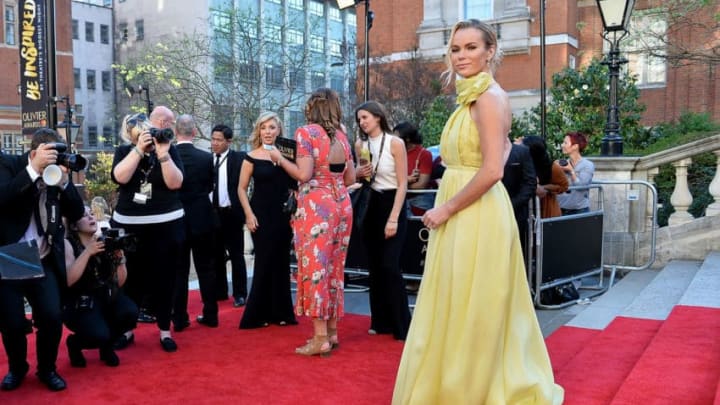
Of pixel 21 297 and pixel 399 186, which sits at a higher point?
pixel 399 186

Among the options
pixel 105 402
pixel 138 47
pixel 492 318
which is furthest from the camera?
pixel 138 47

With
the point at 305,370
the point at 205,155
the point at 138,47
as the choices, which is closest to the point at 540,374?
the point at 305,370

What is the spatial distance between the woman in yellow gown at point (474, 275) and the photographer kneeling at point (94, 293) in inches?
93.5

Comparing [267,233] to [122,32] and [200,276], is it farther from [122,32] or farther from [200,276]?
[122,32]

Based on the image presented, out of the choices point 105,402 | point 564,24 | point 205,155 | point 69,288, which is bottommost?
point 105,402

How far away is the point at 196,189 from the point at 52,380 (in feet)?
8.00

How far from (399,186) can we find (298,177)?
97cm

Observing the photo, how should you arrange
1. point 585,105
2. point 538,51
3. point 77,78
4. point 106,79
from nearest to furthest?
point 585,105 < point 538,51 < point 77,78 < point 106,79

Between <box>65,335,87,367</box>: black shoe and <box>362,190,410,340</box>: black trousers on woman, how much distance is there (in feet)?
7.78

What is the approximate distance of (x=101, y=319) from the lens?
4.62 meters

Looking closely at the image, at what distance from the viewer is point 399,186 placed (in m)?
5.41

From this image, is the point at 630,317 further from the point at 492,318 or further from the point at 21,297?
the point at 21,297

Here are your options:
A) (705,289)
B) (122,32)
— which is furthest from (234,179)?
(122,32)

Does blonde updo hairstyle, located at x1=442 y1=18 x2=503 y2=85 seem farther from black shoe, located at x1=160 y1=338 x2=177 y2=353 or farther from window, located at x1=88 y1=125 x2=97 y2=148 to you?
window, located at x1=88 y1=125 x2=97 y2=148
